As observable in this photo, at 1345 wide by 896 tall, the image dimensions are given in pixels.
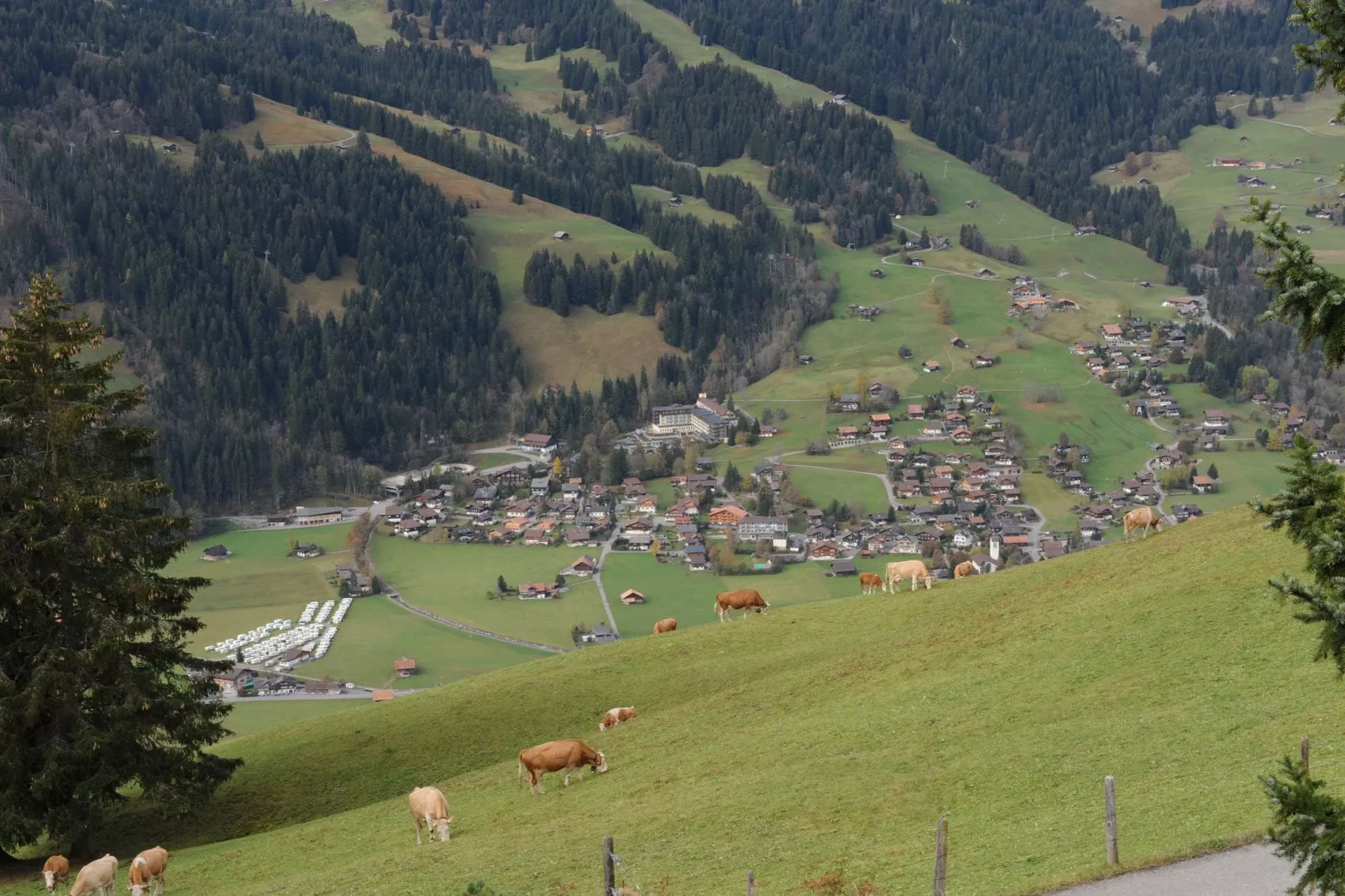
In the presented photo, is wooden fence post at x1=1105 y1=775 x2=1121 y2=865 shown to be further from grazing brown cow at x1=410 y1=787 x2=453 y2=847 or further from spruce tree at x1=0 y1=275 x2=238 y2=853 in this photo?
spruce tree at x1=0 y1=275 x2=238 y2=853

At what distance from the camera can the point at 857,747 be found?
114 ft

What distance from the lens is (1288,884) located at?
23.0 metres

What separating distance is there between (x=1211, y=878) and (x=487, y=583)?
12461 centimetres

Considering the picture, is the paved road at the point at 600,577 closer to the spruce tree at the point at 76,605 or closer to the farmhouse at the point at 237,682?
the farmhouse at the point at 237,682

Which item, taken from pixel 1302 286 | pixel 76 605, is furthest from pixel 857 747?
pixel 76 605

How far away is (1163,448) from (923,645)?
491 feet

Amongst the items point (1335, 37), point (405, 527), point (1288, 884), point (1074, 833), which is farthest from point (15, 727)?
point (405, 527)

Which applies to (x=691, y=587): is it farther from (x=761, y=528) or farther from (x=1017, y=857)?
(x=1017, y=857)

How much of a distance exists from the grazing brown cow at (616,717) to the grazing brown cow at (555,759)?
18.9ft

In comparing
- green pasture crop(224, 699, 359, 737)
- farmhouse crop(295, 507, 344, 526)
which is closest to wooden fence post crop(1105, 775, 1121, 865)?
green pasture crop(224, 699, 359, 737)

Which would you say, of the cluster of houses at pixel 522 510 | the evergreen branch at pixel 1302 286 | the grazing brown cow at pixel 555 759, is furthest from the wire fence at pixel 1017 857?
the cluster of houses at pixel 522 510

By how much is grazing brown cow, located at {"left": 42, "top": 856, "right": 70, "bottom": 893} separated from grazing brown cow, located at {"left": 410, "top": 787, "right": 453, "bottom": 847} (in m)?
8.73

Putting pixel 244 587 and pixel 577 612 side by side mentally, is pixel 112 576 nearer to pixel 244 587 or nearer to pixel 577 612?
pixel 577 612

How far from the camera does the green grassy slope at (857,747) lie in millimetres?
27734
